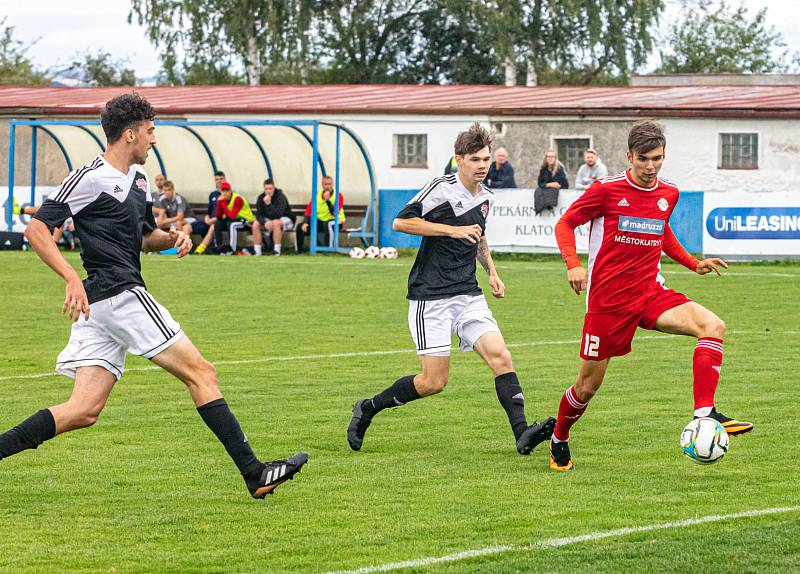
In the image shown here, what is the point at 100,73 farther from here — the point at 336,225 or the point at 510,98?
the point at 336,225

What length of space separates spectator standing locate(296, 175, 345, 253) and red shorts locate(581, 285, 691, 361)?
71.4 ft

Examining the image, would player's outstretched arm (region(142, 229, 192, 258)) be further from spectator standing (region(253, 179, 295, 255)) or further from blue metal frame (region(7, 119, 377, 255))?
spectator standing (region(253, 179, 295, 255))

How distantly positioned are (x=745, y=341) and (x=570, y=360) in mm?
2353

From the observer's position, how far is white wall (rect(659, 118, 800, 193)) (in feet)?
104

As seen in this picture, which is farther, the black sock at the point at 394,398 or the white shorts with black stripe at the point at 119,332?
→ the black sock at the point at 394,398

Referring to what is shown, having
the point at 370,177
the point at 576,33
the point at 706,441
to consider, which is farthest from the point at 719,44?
the point at 706,441

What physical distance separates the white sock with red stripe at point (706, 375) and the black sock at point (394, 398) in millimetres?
1982

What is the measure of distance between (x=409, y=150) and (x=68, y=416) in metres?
28.0

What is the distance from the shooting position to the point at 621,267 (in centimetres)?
763

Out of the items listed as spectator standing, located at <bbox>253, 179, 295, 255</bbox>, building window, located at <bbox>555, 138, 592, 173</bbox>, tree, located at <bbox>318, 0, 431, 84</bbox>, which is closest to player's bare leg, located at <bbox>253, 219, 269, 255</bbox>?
spectator standing, located at <bbox>253, 179, 295, 255</bbox>

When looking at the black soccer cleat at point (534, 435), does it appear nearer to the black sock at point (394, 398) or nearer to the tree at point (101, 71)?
the black sock at point (394, 398)

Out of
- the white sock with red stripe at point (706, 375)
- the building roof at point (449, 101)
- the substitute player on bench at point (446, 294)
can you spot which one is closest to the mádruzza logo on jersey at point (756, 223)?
the building roof at point (449, 101)

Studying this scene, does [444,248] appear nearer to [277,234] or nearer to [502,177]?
[502,177]

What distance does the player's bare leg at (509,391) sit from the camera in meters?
8.10
